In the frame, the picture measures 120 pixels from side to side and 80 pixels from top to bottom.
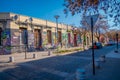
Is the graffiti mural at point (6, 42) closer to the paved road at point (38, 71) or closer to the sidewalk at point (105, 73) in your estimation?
the paved road at point (38, 71)

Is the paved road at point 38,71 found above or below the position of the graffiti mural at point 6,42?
below

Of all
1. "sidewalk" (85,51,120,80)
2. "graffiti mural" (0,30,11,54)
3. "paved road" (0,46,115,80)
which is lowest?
"paved road" (0,46,115,80)

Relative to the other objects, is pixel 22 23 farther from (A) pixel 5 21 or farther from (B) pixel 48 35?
(B) pixel 48 35

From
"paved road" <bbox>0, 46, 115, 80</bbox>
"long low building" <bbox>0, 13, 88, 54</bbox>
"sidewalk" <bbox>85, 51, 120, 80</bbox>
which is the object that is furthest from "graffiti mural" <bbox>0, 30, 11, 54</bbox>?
"sidewalk" <bbox>85, 51, 120, 80</bbox>

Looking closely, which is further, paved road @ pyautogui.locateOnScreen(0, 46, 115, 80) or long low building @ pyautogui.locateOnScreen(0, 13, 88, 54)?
long low building @ pyautogui.locateOnScreen(0, 13, 88, 54)

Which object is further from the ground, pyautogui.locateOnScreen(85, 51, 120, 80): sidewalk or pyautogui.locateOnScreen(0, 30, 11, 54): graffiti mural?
pyautogui.locateOnScreen(0, 30, 11, 54): graffiti mural

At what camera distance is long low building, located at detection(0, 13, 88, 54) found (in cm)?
3016

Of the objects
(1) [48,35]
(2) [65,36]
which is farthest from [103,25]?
(1) [48,35]

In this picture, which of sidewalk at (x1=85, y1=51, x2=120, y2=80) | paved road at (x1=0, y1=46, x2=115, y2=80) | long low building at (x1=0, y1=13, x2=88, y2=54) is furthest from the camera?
long low building at (x1=0, y1=13, x2=88, y2=54)

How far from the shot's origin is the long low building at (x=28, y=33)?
30.2 m

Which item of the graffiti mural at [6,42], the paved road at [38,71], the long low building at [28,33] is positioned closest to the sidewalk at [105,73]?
the paved road at [38,71]

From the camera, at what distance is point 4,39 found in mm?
30203

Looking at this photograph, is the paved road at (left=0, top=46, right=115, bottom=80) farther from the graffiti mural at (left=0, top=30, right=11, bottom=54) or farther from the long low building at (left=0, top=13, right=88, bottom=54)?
the graffiti mural at (left=0, top=30, right=11, bottom=54)

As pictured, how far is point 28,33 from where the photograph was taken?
34625mm
